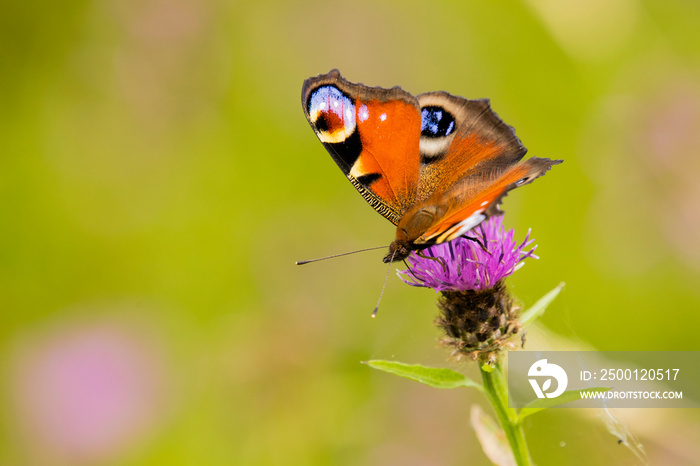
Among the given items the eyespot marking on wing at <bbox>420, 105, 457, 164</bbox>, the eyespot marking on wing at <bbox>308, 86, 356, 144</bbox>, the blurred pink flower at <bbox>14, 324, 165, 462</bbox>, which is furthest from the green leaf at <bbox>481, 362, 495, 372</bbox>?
the blurred pink flower at <bbox>14, 324, 165, 462</bbox>

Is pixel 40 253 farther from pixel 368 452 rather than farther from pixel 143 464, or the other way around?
pixel 368 452

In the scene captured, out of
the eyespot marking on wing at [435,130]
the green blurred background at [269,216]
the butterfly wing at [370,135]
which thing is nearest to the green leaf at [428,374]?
the green blurred background at [269,216]

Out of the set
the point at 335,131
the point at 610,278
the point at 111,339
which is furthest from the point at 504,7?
the point at 111,339

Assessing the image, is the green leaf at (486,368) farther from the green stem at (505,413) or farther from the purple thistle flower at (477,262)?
the purple thistle flower at (477,262)

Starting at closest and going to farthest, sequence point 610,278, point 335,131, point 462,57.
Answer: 1. point 335,131
2. point 610,278
3. point 462,57

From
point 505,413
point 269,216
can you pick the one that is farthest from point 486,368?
point 269,216

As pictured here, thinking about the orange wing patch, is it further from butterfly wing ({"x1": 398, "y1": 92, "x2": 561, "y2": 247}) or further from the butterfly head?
the butterfly head

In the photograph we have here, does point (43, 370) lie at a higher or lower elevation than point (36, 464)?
higher

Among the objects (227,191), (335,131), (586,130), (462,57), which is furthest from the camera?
(462,57)
